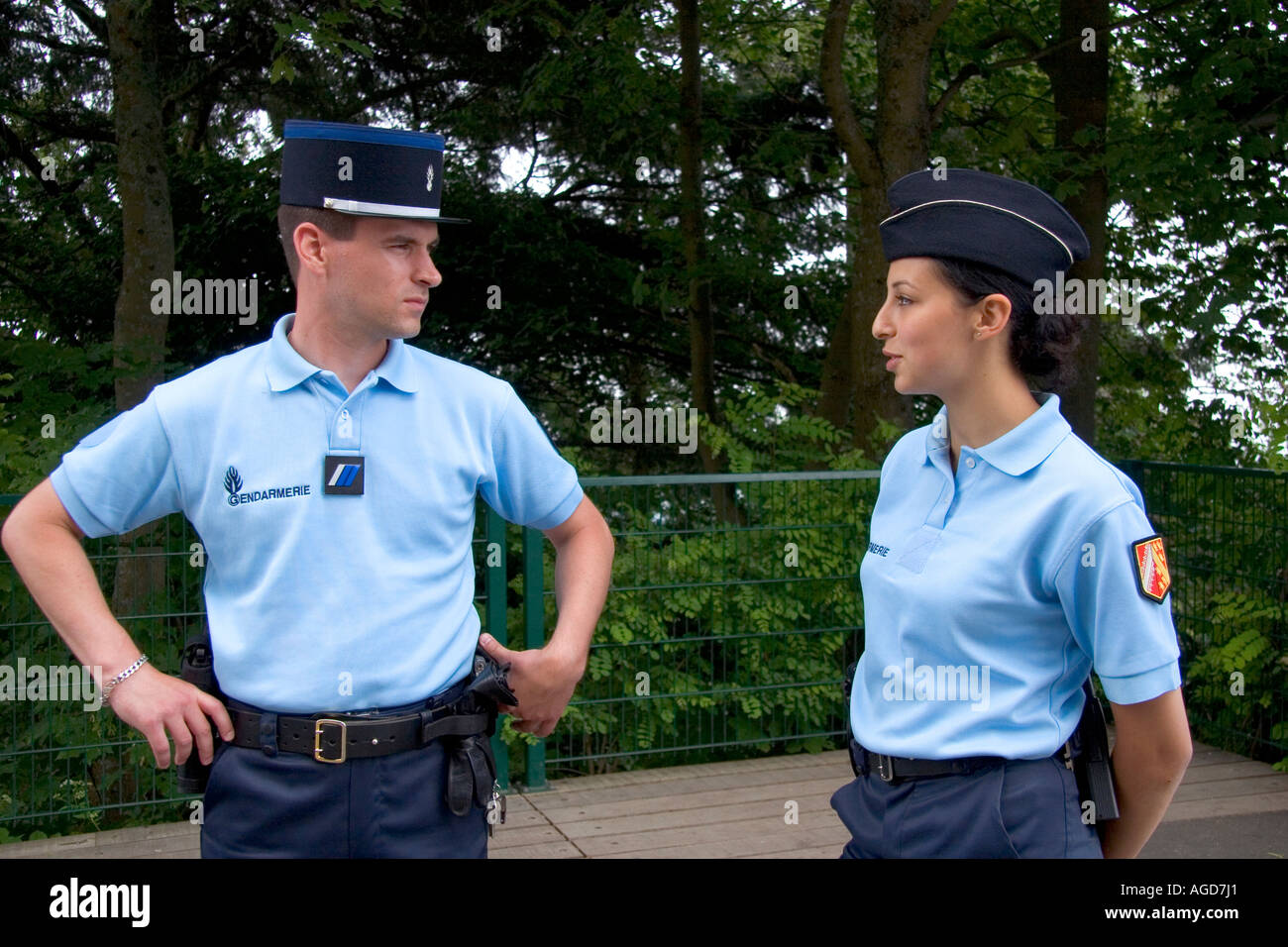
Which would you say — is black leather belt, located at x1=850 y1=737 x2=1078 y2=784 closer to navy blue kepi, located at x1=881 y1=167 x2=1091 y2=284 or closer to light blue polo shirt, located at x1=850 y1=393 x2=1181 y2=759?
light blue polo shirt, located at x1=850 y1=393 x2=1181 y2=759

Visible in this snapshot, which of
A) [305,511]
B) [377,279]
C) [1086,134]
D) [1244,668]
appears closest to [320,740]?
[305,511]

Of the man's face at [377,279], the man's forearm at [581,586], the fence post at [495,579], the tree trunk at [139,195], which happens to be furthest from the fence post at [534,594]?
the tree trunk at [139,195]

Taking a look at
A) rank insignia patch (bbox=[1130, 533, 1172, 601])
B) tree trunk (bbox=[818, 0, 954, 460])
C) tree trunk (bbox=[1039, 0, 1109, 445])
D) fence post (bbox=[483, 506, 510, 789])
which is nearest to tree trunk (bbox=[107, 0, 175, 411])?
fence post (bbox=[483, 506, 510, 789])

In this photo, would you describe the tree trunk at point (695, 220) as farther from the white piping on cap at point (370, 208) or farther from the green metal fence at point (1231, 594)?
the white piping on cap at point (370, 208)

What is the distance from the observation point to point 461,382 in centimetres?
263

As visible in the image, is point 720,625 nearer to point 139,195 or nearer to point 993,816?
point 993,816

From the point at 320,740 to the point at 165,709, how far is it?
0.27 metres

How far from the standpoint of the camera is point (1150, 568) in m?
2.14

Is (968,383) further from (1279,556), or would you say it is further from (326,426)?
(1279,556)

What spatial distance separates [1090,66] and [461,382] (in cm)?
858

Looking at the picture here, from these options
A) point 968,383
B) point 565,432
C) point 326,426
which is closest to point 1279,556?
point 968,383

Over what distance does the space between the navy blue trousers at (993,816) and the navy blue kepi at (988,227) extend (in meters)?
0.86

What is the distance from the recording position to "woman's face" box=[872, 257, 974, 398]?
2307 millimetres

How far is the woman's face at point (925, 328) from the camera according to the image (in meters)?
2.31
